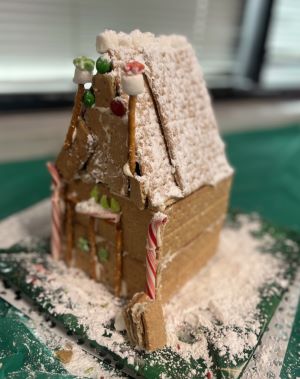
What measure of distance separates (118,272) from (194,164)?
0.52 m

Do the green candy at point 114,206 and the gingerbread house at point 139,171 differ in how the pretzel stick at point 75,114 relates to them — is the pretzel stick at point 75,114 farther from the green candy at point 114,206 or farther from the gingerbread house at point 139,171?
the green candy at point 114,206

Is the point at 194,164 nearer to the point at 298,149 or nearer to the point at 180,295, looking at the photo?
the point at 180,295

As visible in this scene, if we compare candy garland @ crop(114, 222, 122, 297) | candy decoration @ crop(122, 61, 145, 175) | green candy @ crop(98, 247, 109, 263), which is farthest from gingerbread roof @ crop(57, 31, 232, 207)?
green candy @ crop(98, 247, 109, 263)

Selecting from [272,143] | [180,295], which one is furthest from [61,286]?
[272,143]

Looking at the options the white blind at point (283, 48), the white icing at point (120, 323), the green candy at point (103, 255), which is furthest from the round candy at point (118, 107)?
the white blind at point (283, 48)

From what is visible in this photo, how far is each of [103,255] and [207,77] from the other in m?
2.28

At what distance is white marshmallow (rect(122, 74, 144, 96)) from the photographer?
1.08 m

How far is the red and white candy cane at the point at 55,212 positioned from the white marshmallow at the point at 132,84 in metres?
0.57

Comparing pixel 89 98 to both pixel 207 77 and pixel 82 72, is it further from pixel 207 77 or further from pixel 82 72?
pixel 207 77

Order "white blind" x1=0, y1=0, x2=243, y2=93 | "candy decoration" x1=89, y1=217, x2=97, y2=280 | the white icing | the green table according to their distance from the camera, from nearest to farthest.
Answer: the white icing, "candy decoration" x1=89, y1=217, x2=97, y2=280, "white blind" x1=0, y1=0, x2=243, y2=93, the green table

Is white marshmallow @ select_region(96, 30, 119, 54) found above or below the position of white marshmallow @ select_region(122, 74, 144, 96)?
above

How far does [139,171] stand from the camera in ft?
4.03

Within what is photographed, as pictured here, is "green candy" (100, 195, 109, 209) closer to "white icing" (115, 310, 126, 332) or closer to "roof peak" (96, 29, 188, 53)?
"white icing" (115, 310, 126, 332)

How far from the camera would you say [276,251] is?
1.95 m
